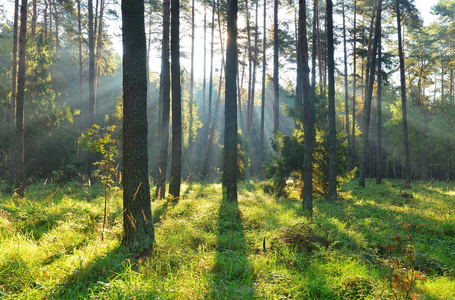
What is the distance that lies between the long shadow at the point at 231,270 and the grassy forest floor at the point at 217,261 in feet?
0.05

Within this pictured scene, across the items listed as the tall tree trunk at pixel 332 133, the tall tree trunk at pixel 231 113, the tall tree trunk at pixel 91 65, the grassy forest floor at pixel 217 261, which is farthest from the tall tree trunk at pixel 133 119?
the tall tree trunk at pixel 91 65

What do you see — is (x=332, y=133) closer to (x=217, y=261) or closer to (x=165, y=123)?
(x=165, y=123)

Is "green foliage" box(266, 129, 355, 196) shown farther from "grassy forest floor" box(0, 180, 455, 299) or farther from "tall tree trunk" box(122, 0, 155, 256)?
"tall tree trunk" box(122, 0, 155, 256)

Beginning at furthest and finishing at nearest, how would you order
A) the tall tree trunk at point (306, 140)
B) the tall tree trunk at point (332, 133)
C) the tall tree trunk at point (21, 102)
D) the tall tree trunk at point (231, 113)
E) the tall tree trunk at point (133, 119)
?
1. the tall tree trunk at point (332, 133)
2. the tall tree trunk at point (21, 102)
3. the tall tree trunk at point (231, 113)
4. the tall tree trunk at point (306, 140)
5. the tall tree trunk at point (133, 119)

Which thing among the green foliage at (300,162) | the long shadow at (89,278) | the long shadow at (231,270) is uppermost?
the green foliage at (300,162)

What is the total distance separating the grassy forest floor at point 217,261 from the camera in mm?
3074

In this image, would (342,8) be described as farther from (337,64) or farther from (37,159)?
(37,159)

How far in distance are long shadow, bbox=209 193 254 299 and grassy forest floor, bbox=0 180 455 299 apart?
16 millimetres

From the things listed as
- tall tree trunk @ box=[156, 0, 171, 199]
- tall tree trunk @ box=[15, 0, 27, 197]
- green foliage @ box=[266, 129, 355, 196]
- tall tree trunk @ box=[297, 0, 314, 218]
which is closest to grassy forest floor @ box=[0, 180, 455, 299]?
tall tree trunk @ box=[297, 0, 314, 218]

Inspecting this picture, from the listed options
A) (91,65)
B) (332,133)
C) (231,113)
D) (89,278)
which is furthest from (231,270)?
(91,65)

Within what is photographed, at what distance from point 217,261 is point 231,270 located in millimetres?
403

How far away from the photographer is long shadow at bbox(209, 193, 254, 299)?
10.2 feet

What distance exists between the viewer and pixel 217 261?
4.07 meters

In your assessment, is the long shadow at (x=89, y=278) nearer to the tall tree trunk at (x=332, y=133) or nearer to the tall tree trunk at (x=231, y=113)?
the tall tree trunk at (x=231, y=113)
